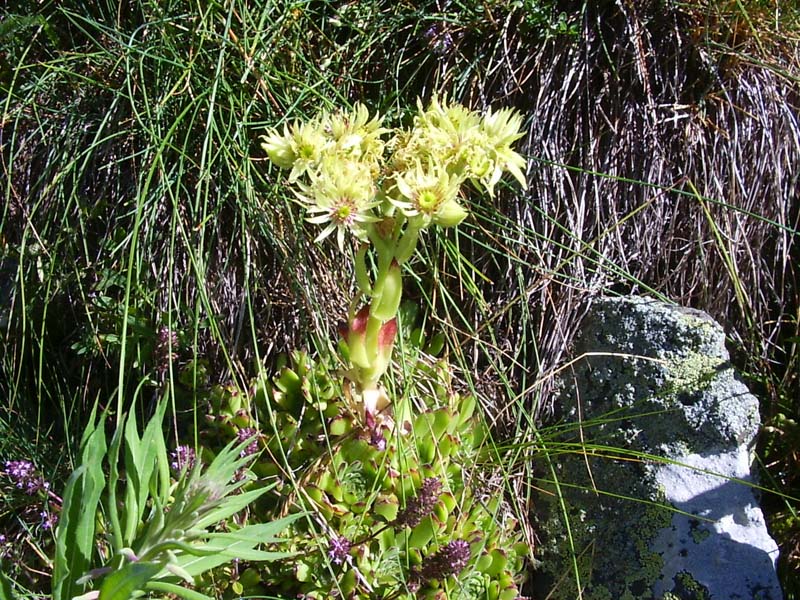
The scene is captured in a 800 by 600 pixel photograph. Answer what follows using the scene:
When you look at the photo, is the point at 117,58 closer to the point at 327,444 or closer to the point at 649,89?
the point at 327,444

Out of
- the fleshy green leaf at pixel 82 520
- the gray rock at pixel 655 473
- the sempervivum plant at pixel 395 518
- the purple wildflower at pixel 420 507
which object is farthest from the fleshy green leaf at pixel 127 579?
the gray rock at pixel 655 473

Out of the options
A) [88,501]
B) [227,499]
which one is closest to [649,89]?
[227,499]

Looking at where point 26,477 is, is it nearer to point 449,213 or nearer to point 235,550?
point 235,550

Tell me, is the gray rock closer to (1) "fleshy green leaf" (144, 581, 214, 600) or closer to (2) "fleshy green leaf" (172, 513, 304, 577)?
(2) "fleshy green leaf" (172, 513, 304, 577)

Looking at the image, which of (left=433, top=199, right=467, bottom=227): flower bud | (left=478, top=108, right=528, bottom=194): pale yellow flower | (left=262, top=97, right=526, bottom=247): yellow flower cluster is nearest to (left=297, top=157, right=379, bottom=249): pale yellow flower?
(left=262, top=97, right=526, bottom=247): yellow flower cluster

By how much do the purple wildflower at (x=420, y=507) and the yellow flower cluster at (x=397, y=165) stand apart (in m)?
0.51

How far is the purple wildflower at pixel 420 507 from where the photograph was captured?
1.64 meters

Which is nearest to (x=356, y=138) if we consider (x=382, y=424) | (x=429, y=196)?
(x=429, y=196)

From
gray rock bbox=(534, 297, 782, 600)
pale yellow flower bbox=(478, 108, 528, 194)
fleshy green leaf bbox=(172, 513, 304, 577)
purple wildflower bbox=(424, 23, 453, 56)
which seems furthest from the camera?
purple wildflower bbox=(424, 23, 453, 56)

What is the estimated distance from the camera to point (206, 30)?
83.5 inches

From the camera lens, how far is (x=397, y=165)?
158 cm

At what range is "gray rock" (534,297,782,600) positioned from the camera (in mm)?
1916

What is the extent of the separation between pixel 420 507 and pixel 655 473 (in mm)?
686

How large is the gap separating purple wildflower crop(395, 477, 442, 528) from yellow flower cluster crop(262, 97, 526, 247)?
0.51 metres
